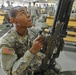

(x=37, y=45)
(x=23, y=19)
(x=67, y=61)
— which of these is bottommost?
Result: (x=67, y=61)

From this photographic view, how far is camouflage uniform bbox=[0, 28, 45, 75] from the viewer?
4.86ft

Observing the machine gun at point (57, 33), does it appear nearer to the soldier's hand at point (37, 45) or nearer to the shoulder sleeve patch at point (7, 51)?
the soldier's hand at point (37, 45)

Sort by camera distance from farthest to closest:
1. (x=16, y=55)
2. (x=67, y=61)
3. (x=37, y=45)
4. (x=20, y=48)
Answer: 1. (x=67, y=61)
2. (x=20, y=48)
3. (x=16, y=55)
4. (x=37, y=45)

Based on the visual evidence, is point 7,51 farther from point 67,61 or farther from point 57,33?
point 67,61

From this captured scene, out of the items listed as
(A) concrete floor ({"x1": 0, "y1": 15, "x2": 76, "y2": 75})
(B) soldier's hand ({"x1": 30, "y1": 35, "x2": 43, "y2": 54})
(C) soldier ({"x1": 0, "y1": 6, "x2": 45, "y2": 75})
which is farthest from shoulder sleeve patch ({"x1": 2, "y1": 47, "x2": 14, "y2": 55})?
(A) concrete floor ({"x1": 0, "y1": 15, "x2": 76, "y2": 75})

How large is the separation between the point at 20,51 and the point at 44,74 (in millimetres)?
329

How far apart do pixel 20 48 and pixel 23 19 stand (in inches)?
10.8

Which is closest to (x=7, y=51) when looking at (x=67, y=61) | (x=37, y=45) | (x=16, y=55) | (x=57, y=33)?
(x=16, y=55)

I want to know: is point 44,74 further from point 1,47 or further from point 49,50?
point 1,47

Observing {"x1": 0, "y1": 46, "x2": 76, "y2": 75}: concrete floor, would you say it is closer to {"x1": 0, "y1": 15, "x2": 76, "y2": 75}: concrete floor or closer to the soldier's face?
{"x1": 0, "y1": 15, "x2": 76, "y2": 75}: concrete floor

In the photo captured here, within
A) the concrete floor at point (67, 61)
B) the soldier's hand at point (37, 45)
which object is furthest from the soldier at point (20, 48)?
the concrete floor at point (67, 61)

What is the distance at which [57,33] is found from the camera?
144cm

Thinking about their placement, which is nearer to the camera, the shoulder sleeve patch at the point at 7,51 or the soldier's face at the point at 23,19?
the shoulder sleeve patch at the point at 7,51

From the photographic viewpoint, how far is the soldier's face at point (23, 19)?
164 centimetres
